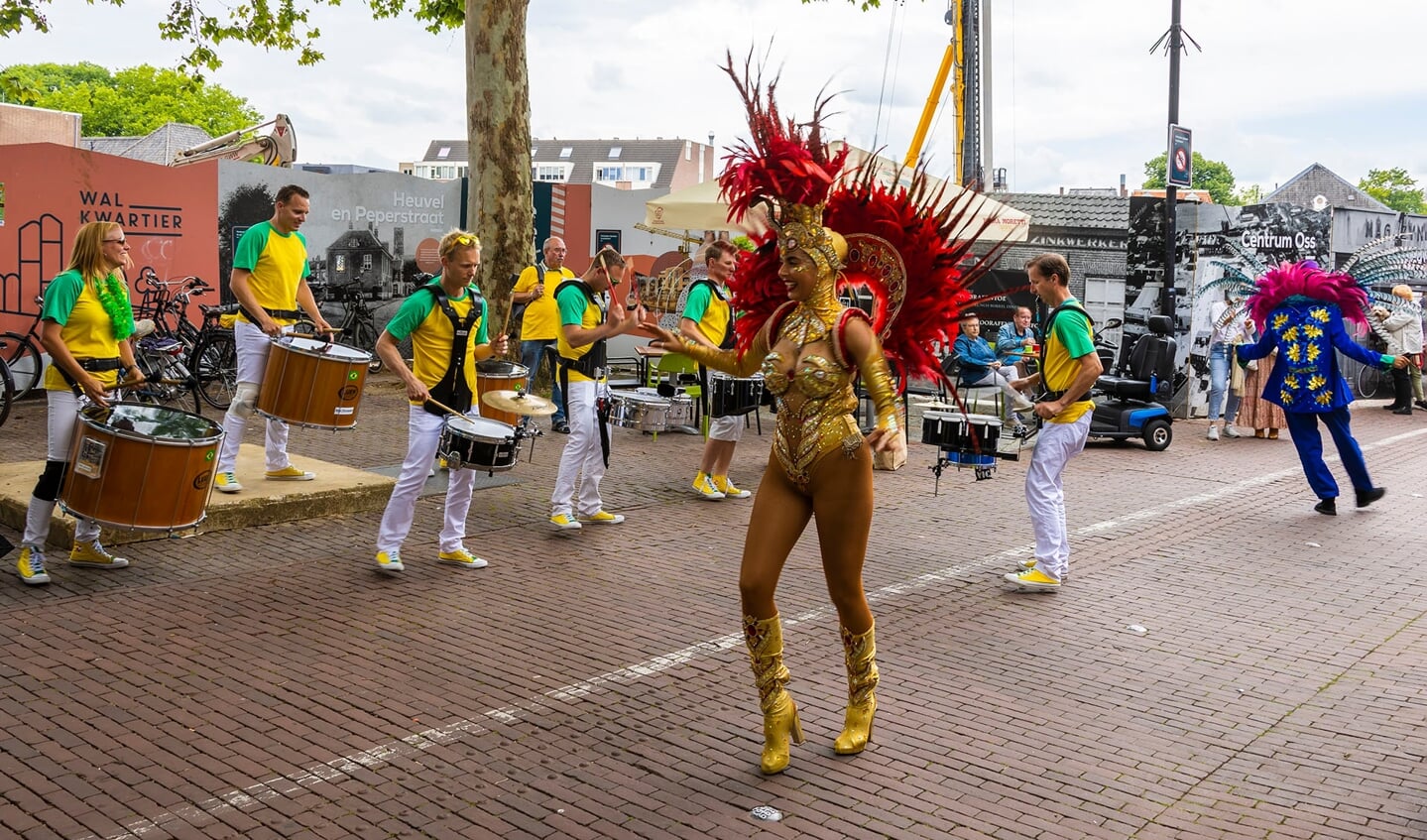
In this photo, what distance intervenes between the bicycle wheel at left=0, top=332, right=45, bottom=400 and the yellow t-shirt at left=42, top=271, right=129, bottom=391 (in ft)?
24.6

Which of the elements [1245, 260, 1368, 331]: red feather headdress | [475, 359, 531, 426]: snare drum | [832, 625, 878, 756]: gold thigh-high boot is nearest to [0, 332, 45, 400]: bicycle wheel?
[475, 359, 531, 426]: snare drum

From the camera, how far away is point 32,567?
7.21 m

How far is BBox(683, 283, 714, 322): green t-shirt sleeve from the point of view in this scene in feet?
32.8

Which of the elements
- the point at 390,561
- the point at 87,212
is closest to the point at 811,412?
the point at 390,561

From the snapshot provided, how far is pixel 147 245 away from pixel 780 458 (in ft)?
43.8

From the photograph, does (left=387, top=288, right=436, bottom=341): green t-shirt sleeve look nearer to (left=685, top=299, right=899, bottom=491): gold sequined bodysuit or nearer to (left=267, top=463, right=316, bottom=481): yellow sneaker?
(left=267, top=463, right=316, bottom=481): yellow sneaker

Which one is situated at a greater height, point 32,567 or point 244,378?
point 244,378

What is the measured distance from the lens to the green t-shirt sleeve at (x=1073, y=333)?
7871 mm

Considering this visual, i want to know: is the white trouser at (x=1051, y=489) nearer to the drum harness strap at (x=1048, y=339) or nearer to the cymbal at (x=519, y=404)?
the drum harness strap at (x=1048, y=339)

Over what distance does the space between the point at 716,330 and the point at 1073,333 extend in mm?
3547

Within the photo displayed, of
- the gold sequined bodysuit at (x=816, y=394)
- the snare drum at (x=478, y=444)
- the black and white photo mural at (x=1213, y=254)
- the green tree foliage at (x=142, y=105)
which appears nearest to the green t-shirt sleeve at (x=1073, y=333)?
the gold sequined bodysuit at (x=816, y=394)

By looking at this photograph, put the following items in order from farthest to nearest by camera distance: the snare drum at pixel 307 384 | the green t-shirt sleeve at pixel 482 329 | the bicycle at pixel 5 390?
the bicycle at pixel 5 390
the snare drum at pixel 307 384
the green t-shirt sleeve at pixel 482 329

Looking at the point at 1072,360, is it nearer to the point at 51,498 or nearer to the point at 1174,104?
the point at 51,498

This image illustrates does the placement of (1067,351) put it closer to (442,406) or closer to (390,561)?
(442,406)
